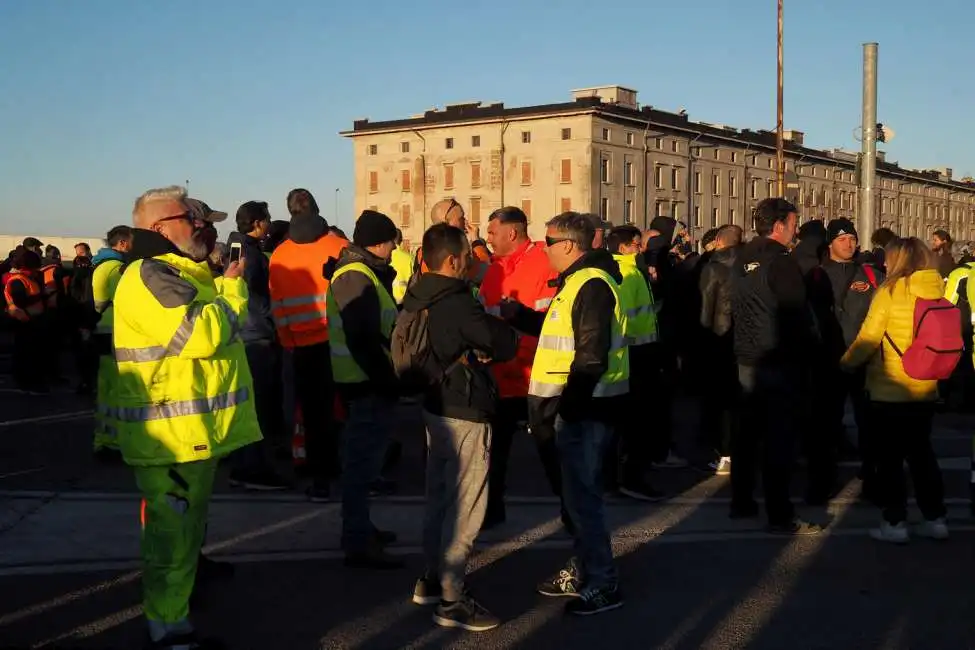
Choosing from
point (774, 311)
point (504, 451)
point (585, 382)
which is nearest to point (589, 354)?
point (585, 382)

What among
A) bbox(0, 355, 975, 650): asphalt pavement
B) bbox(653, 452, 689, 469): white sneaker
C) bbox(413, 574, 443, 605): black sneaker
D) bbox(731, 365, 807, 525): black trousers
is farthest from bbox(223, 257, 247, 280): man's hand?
bbox(653, 452, 689, 469): white sneaker

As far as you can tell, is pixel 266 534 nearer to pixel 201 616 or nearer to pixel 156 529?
pixel 201 616

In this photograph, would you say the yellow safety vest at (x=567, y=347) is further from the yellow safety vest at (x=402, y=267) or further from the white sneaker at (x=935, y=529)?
the yellow safety vest at (x=402, y=267)

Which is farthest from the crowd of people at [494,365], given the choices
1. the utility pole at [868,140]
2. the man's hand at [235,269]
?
the utility pole at [868,140]

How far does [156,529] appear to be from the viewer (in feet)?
14.9

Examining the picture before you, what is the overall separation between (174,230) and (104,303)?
481 cm

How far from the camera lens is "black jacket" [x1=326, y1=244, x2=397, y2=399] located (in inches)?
235

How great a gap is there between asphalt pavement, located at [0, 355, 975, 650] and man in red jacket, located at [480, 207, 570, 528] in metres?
0.39

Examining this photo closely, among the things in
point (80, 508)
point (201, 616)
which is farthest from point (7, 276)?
point (201, 616)

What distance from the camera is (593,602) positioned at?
17.5 ft

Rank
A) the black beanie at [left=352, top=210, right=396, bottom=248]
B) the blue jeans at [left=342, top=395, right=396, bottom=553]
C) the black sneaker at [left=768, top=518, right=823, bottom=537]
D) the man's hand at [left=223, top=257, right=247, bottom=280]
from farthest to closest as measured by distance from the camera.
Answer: the black sneaker at [left=768, top=518, right=823, bottom=537]
the black beanie at [left=352, top=210, right=396, bottom=248]
the blue jeans at [left=342, top=395, right=396, bottom=553]
the man's hand at [left=223, top=257, right=247, bottom=280]

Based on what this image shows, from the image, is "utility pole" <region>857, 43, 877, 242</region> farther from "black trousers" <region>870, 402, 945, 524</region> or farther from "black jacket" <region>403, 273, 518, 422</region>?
"black jacket" <region>403, 273, 518, 422</region>

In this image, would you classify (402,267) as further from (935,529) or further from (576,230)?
(935,529)

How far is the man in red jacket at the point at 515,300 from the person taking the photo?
22.2 ft
